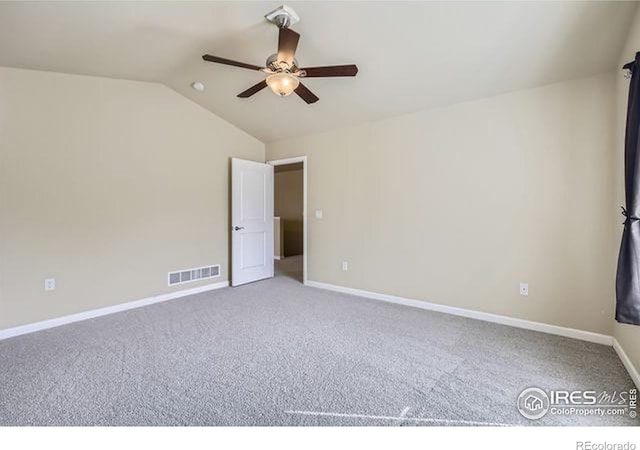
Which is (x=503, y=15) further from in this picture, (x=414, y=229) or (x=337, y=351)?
(x=337, y=351)

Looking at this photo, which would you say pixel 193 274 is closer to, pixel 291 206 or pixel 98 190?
pixel 98 190

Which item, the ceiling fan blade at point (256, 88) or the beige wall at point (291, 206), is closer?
the ceiling fan blade at point (256, 88)

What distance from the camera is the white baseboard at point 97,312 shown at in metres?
2.80

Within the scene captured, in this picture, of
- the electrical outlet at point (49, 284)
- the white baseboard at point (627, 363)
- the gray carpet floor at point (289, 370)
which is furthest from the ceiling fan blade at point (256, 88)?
the white baseboard at point (627, 363)

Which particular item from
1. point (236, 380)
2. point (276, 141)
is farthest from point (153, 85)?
point (236, 380)

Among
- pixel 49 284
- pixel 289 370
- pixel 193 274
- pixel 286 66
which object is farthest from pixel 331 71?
pixel 49 284

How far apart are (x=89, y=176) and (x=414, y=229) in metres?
3.75

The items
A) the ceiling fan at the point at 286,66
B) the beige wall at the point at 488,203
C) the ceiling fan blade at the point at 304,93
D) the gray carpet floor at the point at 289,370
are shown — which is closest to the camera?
the gray carpet floor at the point at 289,370

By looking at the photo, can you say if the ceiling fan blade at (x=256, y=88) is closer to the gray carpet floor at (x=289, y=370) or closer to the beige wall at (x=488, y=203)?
the beige wall at (x=488, y=203)

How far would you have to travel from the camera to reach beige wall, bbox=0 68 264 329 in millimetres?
2818

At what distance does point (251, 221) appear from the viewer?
4715 millimetres

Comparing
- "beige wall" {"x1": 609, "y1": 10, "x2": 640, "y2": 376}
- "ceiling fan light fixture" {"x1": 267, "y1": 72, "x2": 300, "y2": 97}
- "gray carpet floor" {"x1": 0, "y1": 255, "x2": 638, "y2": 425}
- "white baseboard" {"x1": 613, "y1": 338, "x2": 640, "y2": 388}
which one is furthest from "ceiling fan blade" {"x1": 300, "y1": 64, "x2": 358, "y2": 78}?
"white baseboard" {"x1": 613, "y1": 338, "x2": 640, "y2": 388}

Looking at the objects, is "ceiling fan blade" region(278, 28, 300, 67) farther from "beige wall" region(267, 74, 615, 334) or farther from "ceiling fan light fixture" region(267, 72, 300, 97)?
"beige wall" region(267, 74, 615, 334)

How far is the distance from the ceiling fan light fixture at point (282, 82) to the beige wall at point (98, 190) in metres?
2.33
